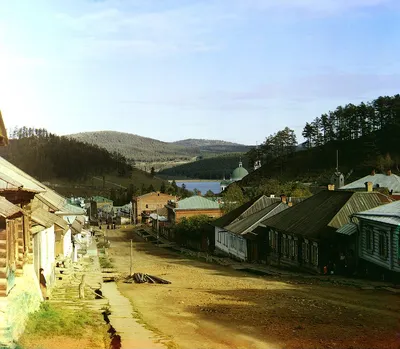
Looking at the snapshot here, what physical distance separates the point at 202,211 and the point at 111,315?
210 ft

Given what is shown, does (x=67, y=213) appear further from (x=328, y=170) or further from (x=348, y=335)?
(x=328, y=170)

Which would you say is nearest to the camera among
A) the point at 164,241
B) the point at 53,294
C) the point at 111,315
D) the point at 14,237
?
the point at 14,237

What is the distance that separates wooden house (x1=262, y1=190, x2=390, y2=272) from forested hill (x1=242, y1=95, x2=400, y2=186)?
76394mm

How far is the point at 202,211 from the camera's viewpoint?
282 ft

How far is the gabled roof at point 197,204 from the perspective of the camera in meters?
86.1

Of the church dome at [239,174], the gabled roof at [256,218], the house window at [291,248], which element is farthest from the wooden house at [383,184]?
the church dome at [239,174]

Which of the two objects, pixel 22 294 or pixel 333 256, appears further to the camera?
pixel 333 256

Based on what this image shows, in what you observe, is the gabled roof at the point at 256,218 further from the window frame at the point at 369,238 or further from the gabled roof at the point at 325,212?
the window frame at the point at 369,238

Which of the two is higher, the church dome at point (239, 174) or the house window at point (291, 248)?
the church dome at point (239, 174)

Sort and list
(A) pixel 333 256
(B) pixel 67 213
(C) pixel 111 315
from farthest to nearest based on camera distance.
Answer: (B) pixel 67 213 → (A) pixel 333 256 → (C) pixel 111 315

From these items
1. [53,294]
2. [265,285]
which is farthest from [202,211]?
[53,294]

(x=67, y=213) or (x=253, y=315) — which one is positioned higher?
(x=67, y=213)

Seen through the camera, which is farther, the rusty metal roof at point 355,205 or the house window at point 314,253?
the rusty metal roof at point 355,205

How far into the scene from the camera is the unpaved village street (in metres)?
18.8
